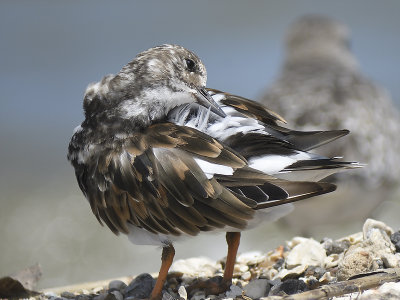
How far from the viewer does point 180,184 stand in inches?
135

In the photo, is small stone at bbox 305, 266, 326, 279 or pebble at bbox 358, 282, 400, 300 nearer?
pebble at bbox 358, 282, 400, 300

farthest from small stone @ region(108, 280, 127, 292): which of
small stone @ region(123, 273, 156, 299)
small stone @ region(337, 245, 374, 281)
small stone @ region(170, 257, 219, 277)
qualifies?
small stone @ region(337, 245, 374, 281)

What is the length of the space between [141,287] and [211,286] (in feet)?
1.35

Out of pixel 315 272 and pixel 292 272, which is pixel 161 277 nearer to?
pixel 292 272

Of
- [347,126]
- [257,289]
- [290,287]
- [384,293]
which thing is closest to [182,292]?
[257,289]

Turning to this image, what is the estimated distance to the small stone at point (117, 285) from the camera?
4164 mm

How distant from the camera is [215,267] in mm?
4676

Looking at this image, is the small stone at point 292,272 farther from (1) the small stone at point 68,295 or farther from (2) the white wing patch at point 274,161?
(1) the small stone at point 68,295

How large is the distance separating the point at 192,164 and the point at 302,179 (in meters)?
0.56

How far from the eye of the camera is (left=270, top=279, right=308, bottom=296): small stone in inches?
139

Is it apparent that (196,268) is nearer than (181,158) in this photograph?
No

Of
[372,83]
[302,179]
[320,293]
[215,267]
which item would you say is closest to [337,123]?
[372,83]

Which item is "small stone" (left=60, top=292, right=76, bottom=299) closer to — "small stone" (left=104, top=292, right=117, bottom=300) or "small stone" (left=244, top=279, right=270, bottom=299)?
"small stone" (left=104, top=292, right=117, bottom=300)

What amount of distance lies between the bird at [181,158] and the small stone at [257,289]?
8.0 inches
